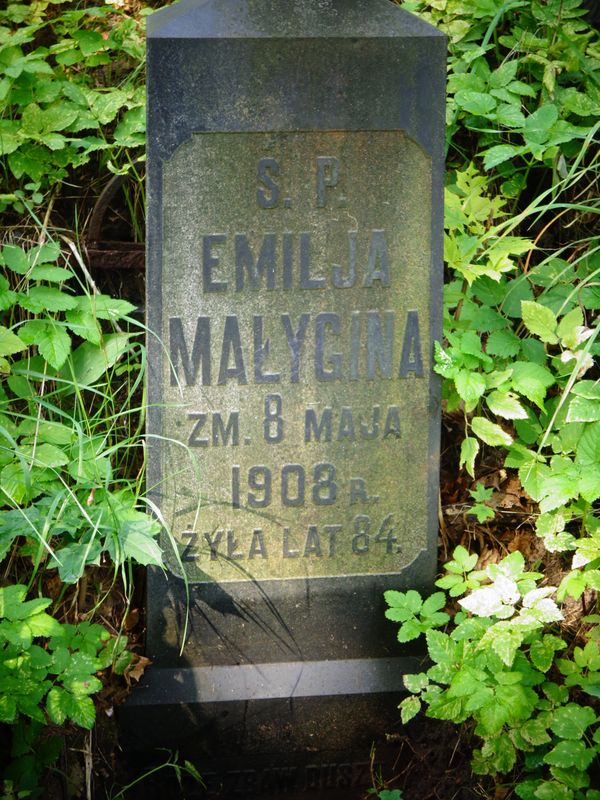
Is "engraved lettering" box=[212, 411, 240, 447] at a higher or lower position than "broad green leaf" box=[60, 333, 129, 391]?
lower

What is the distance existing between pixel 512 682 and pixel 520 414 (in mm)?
664

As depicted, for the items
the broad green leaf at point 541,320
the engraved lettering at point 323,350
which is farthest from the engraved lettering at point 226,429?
the broad green leaf at point 541,320

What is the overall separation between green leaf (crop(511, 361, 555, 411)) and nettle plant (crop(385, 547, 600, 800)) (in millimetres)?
428

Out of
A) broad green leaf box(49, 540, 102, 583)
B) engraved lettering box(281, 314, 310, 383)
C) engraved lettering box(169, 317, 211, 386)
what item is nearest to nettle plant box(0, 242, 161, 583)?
broad green leaf box(49, 540, 102, 583)

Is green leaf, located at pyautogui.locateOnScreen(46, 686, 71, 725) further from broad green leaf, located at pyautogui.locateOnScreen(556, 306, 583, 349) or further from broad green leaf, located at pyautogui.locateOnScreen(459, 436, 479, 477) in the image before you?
broad green leaf, located at pyautogui.locateOnScreen(556, 306, 583, 349)

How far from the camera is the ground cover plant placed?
6.75ft

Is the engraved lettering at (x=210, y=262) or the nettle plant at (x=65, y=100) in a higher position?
the nettle plant at (x=65, y=100)

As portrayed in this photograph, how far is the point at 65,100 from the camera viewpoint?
108 inches

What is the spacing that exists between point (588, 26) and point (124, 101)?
146 cm

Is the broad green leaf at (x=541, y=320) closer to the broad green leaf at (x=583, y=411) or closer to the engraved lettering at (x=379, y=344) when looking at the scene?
the broad green leaf at (x=583, y=411)

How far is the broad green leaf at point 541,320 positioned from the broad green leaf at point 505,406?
0.18 meters

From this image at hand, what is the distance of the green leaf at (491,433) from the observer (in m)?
2.37

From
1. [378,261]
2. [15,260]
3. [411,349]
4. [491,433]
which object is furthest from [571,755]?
[15,260]

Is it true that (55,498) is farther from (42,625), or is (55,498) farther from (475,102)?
(475,102)
